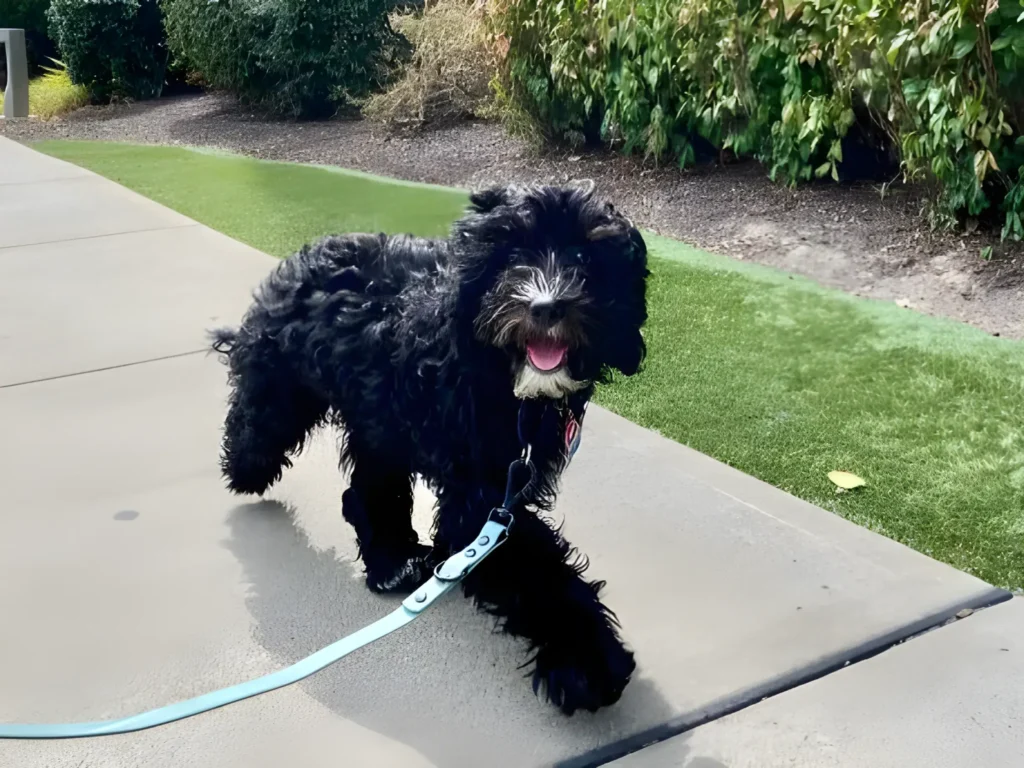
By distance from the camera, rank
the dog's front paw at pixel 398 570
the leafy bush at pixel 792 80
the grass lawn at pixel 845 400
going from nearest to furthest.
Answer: the dog's front paw at pixel 398 570 → the grass lawn at pixel 845 400 → the leafy bush at pixel 792 80

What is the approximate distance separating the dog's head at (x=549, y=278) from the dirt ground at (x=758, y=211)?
3.67 m

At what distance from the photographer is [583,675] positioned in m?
2.69

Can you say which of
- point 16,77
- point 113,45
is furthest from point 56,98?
point 113,45

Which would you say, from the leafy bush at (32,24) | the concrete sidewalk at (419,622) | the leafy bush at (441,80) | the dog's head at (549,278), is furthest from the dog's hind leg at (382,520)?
the leafy bush at (32,24)

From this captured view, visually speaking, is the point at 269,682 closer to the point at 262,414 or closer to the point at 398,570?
the point at 398,570

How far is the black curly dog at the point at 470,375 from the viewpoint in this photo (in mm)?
2559

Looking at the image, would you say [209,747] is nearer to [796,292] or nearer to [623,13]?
[796,292]

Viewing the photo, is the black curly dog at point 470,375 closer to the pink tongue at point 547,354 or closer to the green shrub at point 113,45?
the pink tongue at point 547,354

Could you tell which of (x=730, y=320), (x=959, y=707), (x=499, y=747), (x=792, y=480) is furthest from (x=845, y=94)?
(x=499, y=747)

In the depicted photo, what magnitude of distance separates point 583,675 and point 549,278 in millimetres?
1001

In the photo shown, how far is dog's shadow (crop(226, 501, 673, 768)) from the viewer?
270 centimetres

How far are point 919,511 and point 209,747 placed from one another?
249 cm

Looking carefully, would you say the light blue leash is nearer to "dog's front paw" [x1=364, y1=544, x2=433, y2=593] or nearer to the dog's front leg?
the dog's front leg

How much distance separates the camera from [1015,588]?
10.9 ft
